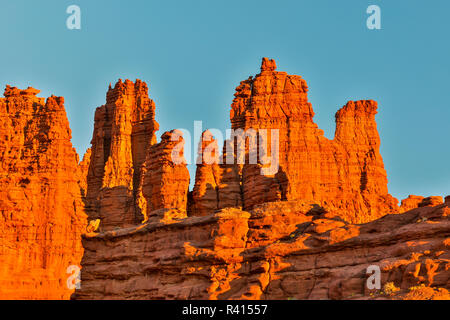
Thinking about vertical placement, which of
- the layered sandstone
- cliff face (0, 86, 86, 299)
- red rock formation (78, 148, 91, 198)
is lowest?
the layered sandstone

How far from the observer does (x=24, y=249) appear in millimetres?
Result: 62031

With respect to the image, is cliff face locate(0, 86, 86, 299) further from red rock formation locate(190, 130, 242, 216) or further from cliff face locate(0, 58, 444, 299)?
red rock formation locate(190, 130, 242, 216)

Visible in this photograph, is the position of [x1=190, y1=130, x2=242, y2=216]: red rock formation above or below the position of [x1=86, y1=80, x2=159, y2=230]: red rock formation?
below

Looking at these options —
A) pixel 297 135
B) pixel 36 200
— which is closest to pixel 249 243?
pixel 36 200

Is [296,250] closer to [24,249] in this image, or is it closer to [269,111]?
[24,249]

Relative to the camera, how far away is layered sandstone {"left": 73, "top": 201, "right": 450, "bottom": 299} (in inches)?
1476

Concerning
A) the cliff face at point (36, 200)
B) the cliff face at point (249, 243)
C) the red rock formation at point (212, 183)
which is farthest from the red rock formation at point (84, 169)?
the red rock formation at point (212, 183)

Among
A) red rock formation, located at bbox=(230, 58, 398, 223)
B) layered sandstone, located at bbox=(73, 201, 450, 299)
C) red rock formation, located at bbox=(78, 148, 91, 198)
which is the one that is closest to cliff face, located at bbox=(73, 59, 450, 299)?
layered sandstone, located at bbox=(73, 201, 450, 299)

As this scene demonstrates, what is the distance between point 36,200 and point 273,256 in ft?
88.2

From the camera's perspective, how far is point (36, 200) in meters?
63.8

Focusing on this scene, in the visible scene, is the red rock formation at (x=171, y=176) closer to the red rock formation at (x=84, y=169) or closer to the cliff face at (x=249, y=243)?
the cliff face at (x=249, y=243)

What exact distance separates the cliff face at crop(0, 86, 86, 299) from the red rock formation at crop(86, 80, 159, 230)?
18753 millimetres

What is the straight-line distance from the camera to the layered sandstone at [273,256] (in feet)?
123

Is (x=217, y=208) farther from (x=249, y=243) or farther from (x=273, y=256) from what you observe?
(x=273, y=256)
